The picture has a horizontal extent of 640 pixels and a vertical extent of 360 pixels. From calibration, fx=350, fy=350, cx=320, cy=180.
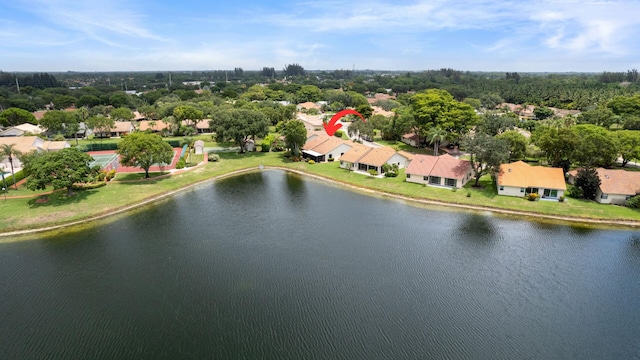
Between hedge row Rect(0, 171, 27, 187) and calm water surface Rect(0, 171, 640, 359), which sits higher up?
hedge row Rect(0, 171, 27, 187)

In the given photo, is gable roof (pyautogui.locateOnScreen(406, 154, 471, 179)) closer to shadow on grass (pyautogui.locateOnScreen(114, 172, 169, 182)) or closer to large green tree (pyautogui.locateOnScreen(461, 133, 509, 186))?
large green tree (pyautogui.locateOnScreen(461, 133, 509, 186))

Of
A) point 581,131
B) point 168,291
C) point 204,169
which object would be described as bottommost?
point 168,291

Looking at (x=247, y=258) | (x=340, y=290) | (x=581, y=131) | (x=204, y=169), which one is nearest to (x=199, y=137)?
(x=204, y=169)

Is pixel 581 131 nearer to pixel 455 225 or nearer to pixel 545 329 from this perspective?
pixel 455 225

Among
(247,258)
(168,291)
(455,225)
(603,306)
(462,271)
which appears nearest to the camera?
(603,306)

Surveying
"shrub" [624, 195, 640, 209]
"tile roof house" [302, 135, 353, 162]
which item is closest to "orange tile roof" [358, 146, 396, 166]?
"tile roof house" [302, 135, 353, 162]
